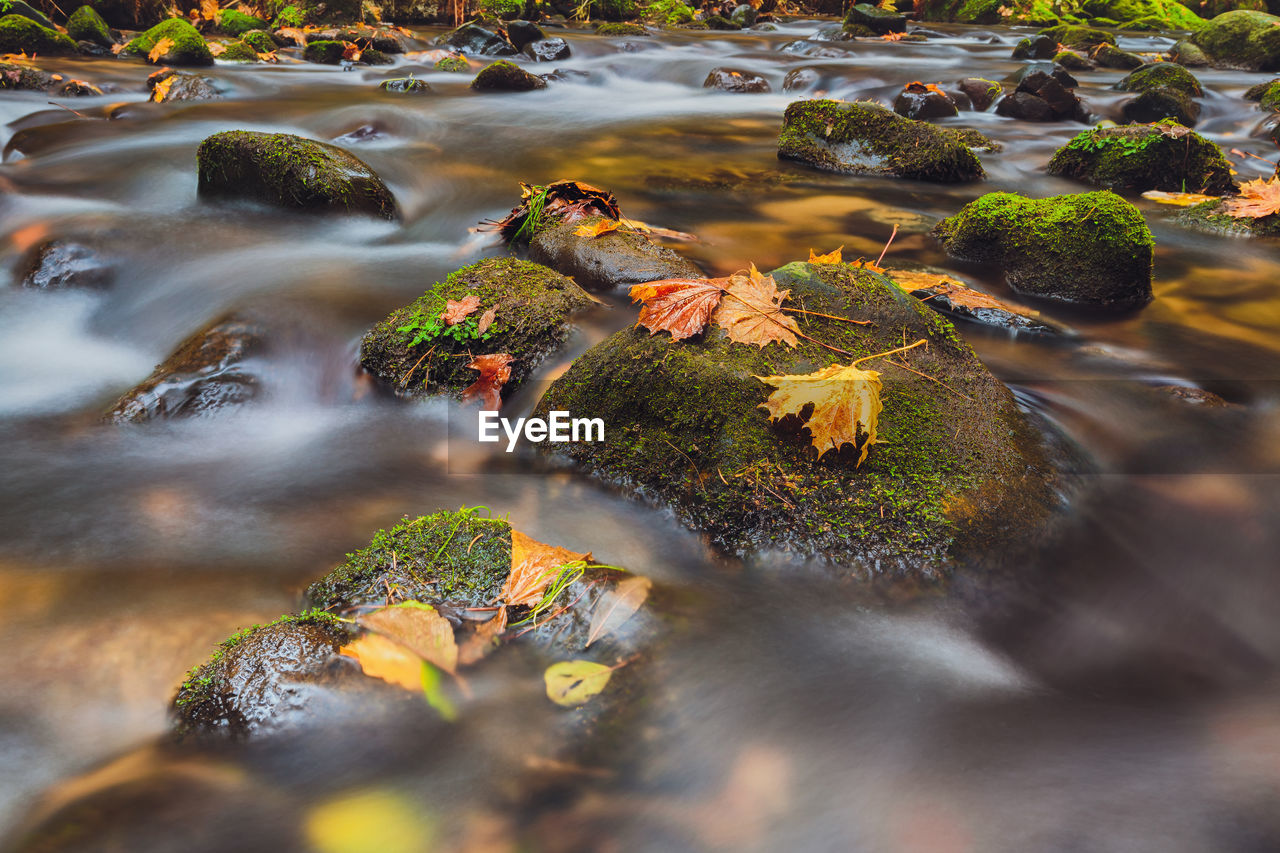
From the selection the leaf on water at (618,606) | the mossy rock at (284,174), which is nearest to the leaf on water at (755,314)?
the leaf on water at (618,606)

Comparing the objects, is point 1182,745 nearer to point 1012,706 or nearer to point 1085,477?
point 1012,706

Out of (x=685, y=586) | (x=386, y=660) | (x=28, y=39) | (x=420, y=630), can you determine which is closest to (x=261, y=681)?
(x=386, y=660)

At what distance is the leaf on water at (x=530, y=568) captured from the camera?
2.24 metres

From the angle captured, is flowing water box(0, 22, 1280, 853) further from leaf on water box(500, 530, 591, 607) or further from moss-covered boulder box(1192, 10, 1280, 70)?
moss-covered boulder box(1192, 10, 1280, 70)

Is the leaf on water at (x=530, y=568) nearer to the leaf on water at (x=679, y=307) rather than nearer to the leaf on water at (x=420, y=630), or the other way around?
the leaf on water at (x=420, y=630)

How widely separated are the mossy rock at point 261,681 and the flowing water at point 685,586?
8 centimetres

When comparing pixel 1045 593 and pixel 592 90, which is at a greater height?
pixel 592 90

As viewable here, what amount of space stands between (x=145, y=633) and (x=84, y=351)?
104 inches

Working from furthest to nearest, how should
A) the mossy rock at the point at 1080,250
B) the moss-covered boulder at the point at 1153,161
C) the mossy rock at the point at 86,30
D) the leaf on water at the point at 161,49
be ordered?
the mossy rock at the point at 86,30, the leaf on water at the point at 161,49, the moss-covered boulder at the point at 1153,161, the mossy rock at the point at 1080,250

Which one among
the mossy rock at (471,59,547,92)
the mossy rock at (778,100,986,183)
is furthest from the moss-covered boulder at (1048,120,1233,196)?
the mossy rock at (471,59,547,92)

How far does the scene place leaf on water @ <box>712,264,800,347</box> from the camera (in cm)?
276

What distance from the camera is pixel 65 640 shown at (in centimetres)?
221

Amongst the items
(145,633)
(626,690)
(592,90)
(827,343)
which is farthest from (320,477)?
(592,90)

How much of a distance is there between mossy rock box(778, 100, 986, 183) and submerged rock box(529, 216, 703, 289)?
3.26 m
